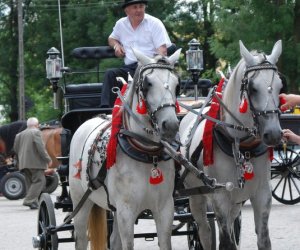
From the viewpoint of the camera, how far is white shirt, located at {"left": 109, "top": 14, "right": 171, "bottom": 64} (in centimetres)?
961

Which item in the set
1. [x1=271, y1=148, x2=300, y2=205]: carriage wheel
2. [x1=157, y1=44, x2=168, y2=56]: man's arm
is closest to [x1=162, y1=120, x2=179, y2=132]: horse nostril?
[x1=157, y1=44, x2=168, y2=56]: man's arm

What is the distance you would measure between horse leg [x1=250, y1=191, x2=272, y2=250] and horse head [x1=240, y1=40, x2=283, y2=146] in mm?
757

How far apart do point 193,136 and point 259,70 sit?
4.63 ft

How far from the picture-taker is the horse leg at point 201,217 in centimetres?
991

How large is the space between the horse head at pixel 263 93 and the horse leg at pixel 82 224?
222cm

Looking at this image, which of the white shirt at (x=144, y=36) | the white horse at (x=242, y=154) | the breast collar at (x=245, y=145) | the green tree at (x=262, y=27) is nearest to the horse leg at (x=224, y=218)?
the white horse at (x=242, y=154)

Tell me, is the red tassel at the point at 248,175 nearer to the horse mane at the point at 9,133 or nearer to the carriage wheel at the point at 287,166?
the carriage wheel at the point at 287,166

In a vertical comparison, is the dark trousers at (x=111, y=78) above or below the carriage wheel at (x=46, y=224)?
above

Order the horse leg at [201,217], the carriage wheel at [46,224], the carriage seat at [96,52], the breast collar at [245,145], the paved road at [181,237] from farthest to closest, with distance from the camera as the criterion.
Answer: the paved road at [181,237], the carriage seat at [96,52], the carriage wheel at [46,224], the horse leg at [201,217], the breast collar at [245,145]

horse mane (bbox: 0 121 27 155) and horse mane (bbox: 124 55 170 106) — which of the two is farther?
horse mane (bbox: 0 121 27 155)

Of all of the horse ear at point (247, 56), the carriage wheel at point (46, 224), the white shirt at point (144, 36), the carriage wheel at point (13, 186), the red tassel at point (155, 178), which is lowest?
the carriage wheel at point (13, 186)

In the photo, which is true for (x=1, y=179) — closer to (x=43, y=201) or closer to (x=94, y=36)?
(x=43, y=201)

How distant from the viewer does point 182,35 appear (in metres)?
40.7

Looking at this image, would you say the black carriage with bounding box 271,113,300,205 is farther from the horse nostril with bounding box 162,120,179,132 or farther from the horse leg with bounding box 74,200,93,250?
the horse nostril with bounding box 162,120,179,132
